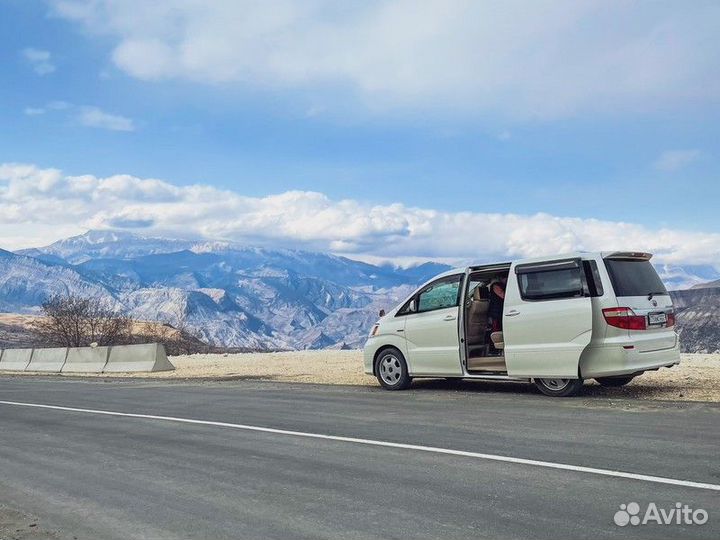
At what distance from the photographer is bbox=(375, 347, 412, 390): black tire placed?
12.6 m

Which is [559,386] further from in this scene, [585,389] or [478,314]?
[478,314]

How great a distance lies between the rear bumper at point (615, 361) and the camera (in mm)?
10070

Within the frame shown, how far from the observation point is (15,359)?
28203 mm

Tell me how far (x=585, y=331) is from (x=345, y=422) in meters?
3.74

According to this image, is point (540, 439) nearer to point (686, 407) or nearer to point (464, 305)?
point (686, 407)

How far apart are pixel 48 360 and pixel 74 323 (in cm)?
2842

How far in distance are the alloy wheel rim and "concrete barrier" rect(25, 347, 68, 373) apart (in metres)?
16.3

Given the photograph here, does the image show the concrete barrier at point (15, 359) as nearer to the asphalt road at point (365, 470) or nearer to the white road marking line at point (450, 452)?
the asphalt road at point (365, 470)

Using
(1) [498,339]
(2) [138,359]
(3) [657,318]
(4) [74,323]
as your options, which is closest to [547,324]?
(1) [498,339]

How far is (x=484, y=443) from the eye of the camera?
7.36 metres

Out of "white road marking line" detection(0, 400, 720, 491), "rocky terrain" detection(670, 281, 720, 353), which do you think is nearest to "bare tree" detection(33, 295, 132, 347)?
"white road marking line" detection(0, 400, 720, 491)

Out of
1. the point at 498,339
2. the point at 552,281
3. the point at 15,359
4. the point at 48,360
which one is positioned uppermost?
the point at 552,281

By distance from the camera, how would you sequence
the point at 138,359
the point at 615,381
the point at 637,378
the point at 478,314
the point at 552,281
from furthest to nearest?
the point at 138,359 < the point at 637,378 < the point at 478,314 < the point at 615,381 < the point at 552,281

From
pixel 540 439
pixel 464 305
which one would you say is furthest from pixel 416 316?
pixel 540 439
